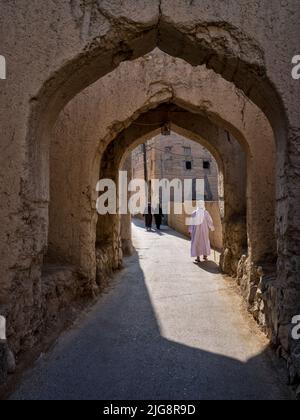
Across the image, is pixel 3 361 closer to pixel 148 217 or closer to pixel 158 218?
pixel 148 217

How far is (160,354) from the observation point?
11.1ft

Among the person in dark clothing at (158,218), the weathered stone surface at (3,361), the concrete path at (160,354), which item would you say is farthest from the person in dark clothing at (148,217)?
the weathered stone surface at (3,361)

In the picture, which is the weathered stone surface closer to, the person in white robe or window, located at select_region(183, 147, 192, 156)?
the person in white robe

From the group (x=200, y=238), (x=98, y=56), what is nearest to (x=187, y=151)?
(x=200, y=238)

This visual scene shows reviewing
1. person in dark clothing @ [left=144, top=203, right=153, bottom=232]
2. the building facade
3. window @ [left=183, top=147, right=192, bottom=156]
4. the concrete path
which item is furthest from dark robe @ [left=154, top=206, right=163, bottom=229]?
the concrete path

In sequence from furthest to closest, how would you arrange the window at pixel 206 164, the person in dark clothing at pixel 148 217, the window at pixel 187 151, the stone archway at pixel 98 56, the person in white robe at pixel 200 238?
the window at pixel 206 164 < the window at pixel 187 151 < the person in dark clothing at pixel 148 217 < the person in white robe at pixel 200 238 < the stone archway at pixel 98 56

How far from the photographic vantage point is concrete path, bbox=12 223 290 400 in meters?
2.65

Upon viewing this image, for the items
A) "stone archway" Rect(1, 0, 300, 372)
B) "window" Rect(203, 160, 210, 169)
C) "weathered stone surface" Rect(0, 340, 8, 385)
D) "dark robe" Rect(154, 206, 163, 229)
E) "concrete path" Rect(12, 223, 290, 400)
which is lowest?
"concrete path" Rect(12, 223, 290, 400)

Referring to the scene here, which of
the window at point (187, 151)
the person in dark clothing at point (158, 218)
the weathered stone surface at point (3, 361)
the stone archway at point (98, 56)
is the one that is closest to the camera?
the weathered stone surface at point (3, 361)

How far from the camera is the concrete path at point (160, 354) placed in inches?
104

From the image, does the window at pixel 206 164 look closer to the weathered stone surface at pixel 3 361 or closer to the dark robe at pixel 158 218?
the dark robe at pixel 158 218

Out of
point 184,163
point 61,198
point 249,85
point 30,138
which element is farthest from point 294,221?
point 184,163

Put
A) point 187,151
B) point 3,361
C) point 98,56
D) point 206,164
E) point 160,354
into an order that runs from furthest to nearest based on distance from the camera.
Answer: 1. point 206,164
2. point 187,151
3. point 160,354
4. point 98,56
5. point 3,361

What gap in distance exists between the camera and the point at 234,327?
422cm
